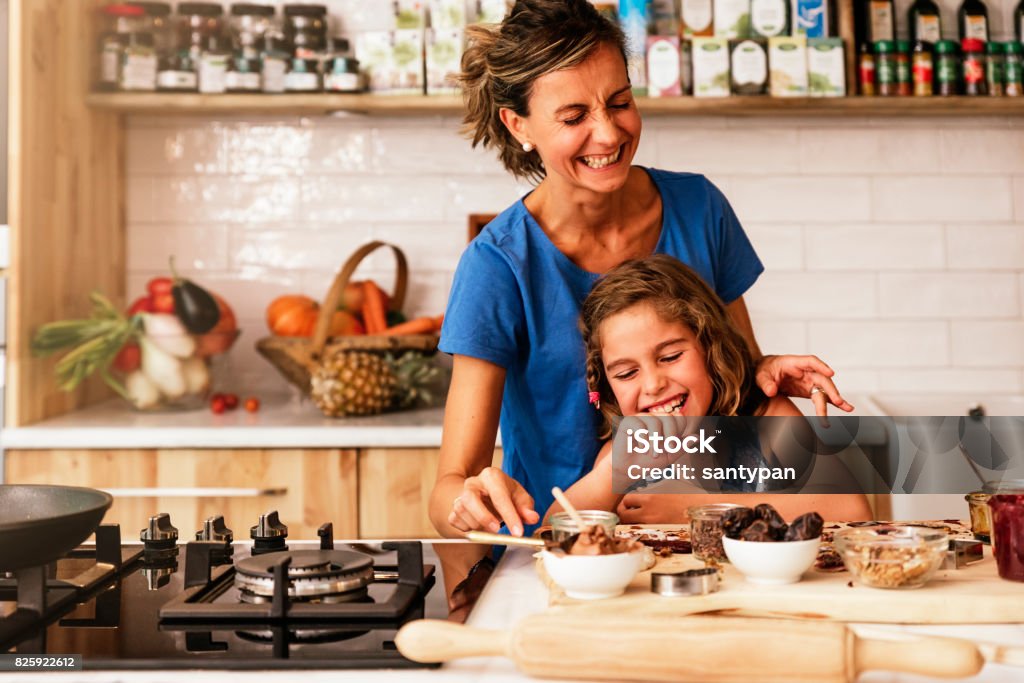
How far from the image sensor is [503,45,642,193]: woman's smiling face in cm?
165

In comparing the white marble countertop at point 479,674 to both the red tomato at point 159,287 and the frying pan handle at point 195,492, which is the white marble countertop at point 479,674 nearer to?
the frying pan handle at point 195,492

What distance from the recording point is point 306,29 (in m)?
2.99

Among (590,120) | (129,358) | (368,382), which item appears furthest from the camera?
(129,358)

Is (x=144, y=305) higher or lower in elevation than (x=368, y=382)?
higher

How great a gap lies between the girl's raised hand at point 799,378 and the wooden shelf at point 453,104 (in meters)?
1.29

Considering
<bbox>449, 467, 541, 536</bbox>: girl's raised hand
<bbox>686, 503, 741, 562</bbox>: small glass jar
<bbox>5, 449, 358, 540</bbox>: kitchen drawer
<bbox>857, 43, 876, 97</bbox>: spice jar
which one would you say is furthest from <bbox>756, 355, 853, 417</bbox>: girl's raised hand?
<bbox>857, 43, 876, 97</bbox>: spice jar

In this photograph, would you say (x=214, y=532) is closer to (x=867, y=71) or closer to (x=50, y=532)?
(x=50, y=532)

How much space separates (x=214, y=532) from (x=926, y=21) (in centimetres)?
256

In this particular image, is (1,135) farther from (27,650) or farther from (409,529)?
(27,650)

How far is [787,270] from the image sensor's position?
3.14m

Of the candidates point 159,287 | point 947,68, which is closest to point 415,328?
point 159,287

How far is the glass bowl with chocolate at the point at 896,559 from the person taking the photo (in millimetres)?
1058

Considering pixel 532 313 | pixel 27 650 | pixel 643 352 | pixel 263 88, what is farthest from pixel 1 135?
pixel 27 650

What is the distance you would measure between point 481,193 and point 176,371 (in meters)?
1.04
